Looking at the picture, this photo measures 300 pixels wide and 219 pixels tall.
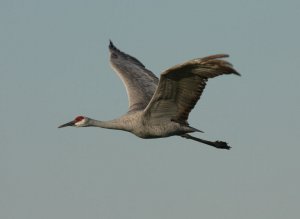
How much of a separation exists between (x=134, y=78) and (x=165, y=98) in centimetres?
550

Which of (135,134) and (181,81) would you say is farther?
(135,134)

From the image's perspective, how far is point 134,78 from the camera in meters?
27.4

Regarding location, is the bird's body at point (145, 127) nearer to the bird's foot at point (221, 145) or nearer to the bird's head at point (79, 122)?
the bird's head at point (79, 122)

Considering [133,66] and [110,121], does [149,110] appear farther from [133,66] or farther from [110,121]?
[133,66]

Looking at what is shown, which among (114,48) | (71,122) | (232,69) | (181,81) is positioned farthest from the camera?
(114,48)

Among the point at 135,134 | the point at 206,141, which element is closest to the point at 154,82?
the point at 206,141

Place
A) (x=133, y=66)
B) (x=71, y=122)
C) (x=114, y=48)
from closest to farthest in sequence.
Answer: (x=71, y=122) < (x=133, y=66) < (x=114, y=48)

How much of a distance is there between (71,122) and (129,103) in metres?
2.05

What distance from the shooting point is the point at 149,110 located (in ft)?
74.4

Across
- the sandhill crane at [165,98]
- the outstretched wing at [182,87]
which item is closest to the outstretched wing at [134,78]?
the sandhill crane at [165,98]

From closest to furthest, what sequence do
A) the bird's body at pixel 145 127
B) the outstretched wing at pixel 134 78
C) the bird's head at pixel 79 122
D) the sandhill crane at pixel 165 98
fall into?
1. the sandhill crane at pixel 165 98
2. the bird's body at pixel 145 127
3. the bird's head at pixel 79 122
4. the outstretched wing at pixel 134 78

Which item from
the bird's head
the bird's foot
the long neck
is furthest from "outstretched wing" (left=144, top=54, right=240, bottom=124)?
the bird's foot

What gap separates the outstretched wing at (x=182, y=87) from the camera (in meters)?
19.8

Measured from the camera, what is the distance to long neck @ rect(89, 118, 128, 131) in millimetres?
23516
